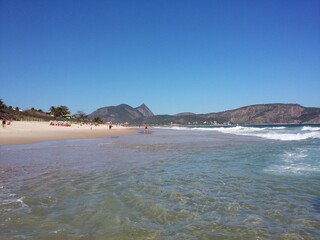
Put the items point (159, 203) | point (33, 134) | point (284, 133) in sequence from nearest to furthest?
point (159, 203), point (33, 134), point (284, 133)

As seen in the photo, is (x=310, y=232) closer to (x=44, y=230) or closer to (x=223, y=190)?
(x=223, y=190)

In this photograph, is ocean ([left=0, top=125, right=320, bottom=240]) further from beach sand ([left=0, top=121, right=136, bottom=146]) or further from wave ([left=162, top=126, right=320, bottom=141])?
wave ([left=162, top=126, right=320, bottom=141])

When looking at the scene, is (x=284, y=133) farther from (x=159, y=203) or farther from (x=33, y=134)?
(x=159, y=203)

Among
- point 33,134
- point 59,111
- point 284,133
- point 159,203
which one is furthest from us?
point 59,111

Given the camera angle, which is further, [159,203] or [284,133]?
[284,133]

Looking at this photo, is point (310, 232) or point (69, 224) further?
point (69, 224)

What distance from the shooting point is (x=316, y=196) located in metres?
7.30

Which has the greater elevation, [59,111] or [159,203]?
[59,111]

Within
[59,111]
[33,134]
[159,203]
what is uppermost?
[59,111]

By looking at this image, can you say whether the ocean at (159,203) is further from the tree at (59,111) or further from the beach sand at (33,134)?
the tree at (59,111)

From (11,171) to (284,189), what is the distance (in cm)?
903

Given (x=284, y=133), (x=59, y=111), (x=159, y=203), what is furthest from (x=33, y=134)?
(x=59, y=111)

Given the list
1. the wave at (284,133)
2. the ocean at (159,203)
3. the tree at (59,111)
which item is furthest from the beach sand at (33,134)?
the tree at (59,111)

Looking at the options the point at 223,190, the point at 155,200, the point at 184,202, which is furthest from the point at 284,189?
the point at 155,200
